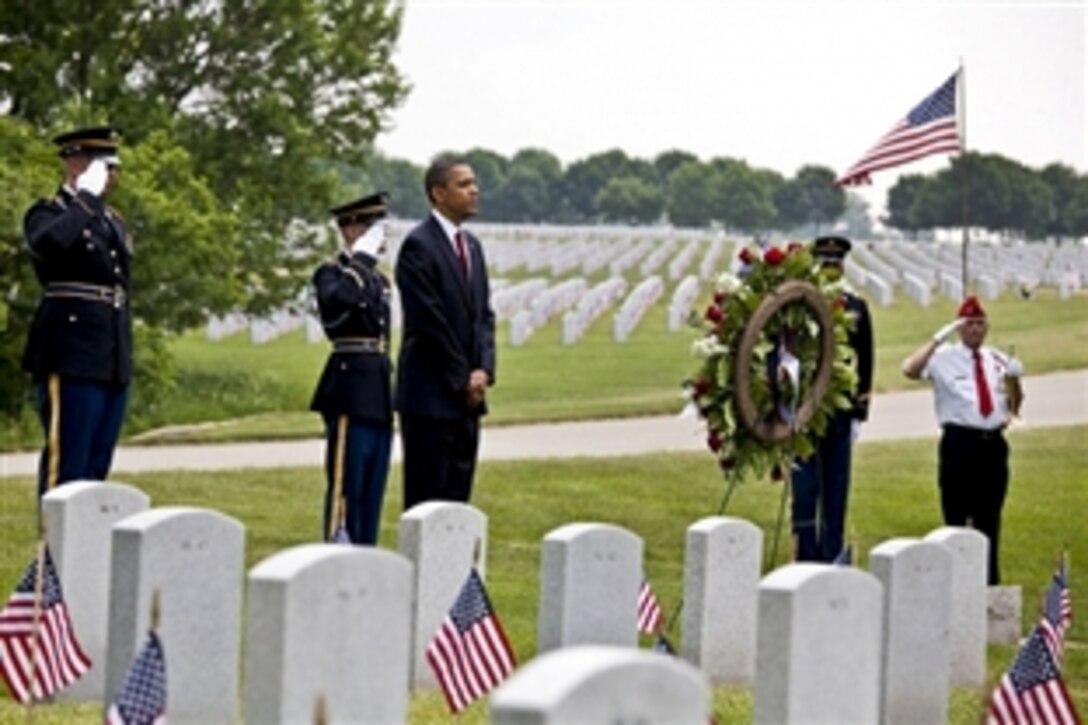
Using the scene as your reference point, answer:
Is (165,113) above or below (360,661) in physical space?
above

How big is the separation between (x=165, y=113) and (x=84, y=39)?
1.11 m

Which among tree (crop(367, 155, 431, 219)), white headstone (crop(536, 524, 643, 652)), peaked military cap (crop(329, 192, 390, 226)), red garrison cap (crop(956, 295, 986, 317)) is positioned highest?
tree (crop(367, 155, 431, 219))

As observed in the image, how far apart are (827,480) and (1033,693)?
6.29 metres

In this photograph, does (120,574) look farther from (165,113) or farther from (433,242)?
(165,113)

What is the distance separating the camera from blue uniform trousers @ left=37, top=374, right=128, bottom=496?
12125mm

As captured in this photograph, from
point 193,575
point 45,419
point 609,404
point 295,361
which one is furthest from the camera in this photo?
point 295,361

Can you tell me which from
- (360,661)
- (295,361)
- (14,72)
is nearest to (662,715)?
(360,661)

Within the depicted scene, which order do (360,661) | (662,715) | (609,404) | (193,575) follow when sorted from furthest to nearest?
(609,404) → (193,575) → (360,661) → (662,715)

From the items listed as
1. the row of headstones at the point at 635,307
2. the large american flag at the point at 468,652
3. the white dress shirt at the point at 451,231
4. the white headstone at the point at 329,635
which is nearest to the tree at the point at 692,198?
the row of headstones at the point at 635,307

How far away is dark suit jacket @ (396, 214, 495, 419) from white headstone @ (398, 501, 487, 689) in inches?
74.2

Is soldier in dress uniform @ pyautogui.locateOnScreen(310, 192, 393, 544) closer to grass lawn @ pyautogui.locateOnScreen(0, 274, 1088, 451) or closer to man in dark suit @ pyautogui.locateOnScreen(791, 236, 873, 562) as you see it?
man in dark suit @ pyautogui.locateOnScreen(791, 236, 873, 562)

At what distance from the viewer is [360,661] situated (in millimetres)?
7062

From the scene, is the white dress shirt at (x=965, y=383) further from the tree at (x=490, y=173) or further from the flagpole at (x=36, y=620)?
the tree at (x=490, y=173)

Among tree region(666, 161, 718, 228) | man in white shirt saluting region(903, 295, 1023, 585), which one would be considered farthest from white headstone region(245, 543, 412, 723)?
tree region(666, 161, 718, 228)
